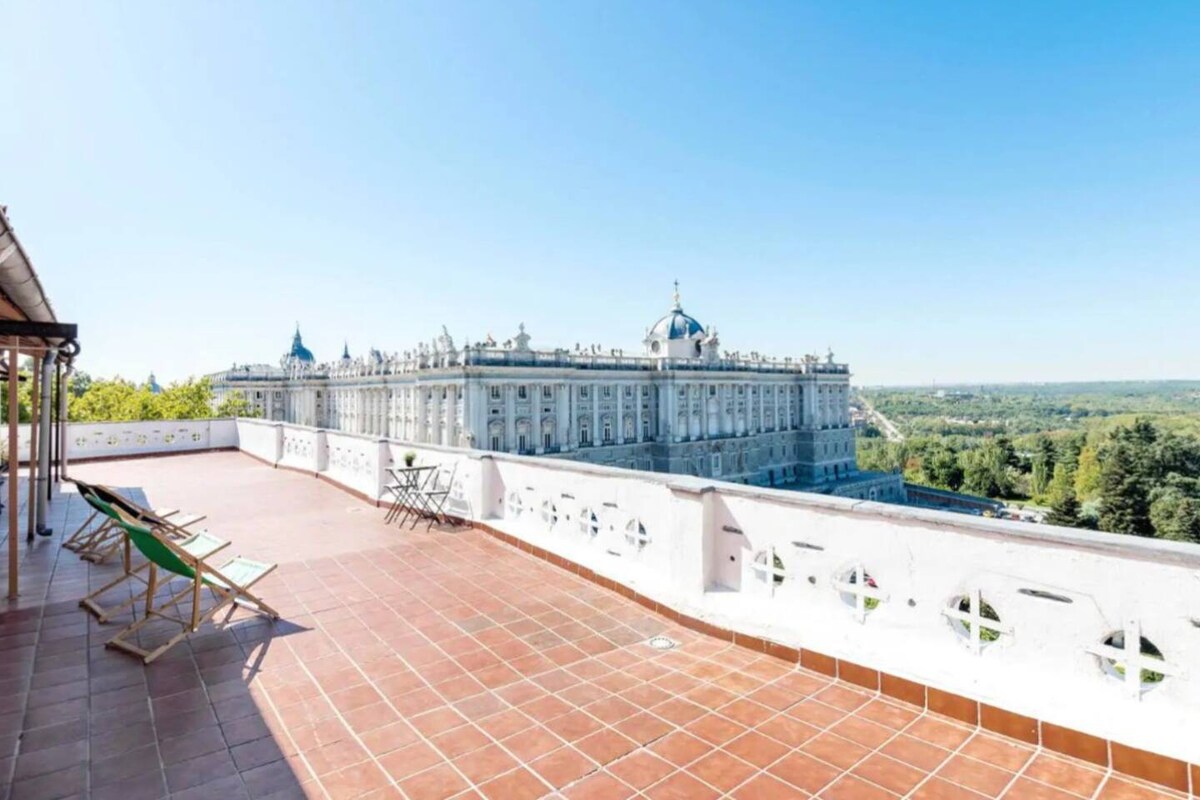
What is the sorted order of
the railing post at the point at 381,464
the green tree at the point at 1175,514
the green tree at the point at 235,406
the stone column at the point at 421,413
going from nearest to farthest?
the railing post at the point at 381,464 < the green tree at the point at 1175,514 < the stone column at the point at 421,413 < the green tree at the point at 235,406

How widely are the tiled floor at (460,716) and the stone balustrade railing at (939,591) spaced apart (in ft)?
0.83

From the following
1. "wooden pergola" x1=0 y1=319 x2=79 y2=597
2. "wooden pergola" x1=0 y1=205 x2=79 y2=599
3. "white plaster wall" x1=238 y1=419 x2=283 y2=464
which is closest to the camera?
"wooden pergola" x1=0 y1=205 x2=79 y2=599

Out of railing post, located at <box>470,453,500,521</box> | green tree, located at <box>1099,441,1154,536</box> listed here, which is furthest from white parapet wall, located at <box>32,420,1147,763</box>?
green tree, located at <box>1099,441,1154,536</box>

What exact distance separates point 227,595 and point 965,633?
4932 millimetres

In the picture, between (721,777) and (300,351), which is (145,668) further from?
(300,351)

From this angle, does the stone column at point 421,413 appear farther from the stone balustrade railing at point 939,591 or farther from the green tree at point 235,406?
the stone balustrade railing at point 939,591

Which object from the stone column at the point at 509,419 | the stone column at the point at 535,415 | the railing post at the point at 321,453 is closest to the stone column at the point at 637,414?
the stone column at the point at 535,415

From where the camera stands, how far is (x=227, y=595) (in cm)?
462

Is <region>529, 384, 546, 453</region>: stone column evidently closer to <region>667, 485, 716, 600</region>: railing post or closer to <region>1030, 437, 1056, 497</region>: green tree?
<region>667, 485, 716, 600</region>: railing post

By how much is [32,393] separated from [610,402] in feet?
184

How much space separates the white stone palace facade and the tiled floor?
1815 inches

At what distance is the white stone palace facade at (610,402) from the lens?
53.8 meters

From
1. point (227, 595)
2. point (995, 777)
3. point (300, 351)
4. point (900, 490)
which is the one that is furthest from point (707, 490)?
point (300, 351)

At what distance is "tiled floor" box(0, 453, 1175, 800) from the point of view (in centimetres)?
287
